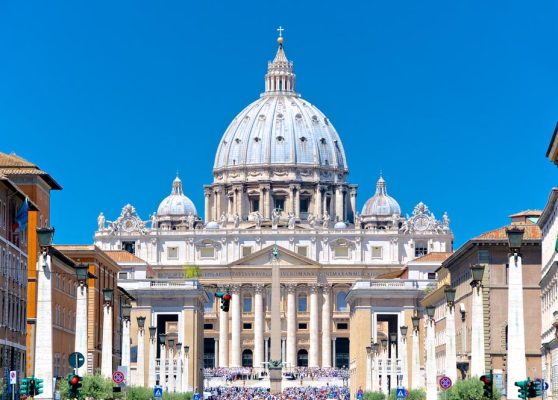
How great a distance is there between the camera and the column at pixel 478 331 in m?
61.9

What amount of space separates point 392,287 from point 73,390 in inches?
4362

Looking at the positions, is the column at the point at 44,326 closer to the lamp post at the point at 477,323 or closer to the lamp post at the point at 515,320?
the lamp post at the point at 477,323

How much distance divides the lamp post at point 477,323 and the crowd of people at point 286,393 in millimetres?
78143

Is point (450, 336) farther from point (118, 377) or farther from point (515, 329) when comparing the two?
point (515, 329)

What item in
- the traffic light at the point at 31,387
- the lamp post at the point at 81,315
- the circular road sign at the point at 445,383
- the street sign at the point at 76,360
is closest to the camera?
the traffic light at the point at 31,387

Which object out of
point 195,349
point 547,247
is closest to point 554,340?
point 547,247

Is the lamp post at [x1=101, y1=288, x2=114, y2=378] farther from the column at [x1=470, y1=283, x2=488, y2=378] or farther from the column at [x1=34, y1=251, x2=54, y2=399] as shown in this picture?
the column at [x1=34, y1=251, x2=54, y2=399]

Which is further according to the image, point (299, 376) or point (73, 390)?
point (299, 376)

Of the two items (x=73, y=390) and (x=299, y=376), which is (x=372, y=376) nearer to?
(x=299, y=376)

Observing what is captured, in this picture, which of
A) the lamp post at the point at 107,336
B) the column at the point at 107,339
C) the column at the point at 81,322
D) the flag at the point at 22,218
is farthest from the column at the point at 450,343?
the flag at the point at 22,218

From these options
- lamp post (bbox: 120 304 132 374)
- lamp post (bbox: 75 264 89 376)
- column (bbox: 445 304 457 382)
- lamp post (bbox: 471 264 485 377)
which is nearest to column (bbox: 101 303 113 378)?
lamp post (bbox: 120 304 132 374)

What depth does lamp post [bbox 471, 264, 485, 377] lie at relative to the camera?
198 ft

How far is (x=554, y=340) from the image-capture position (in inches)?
2859

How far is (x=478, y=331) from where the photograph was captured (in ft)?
208
